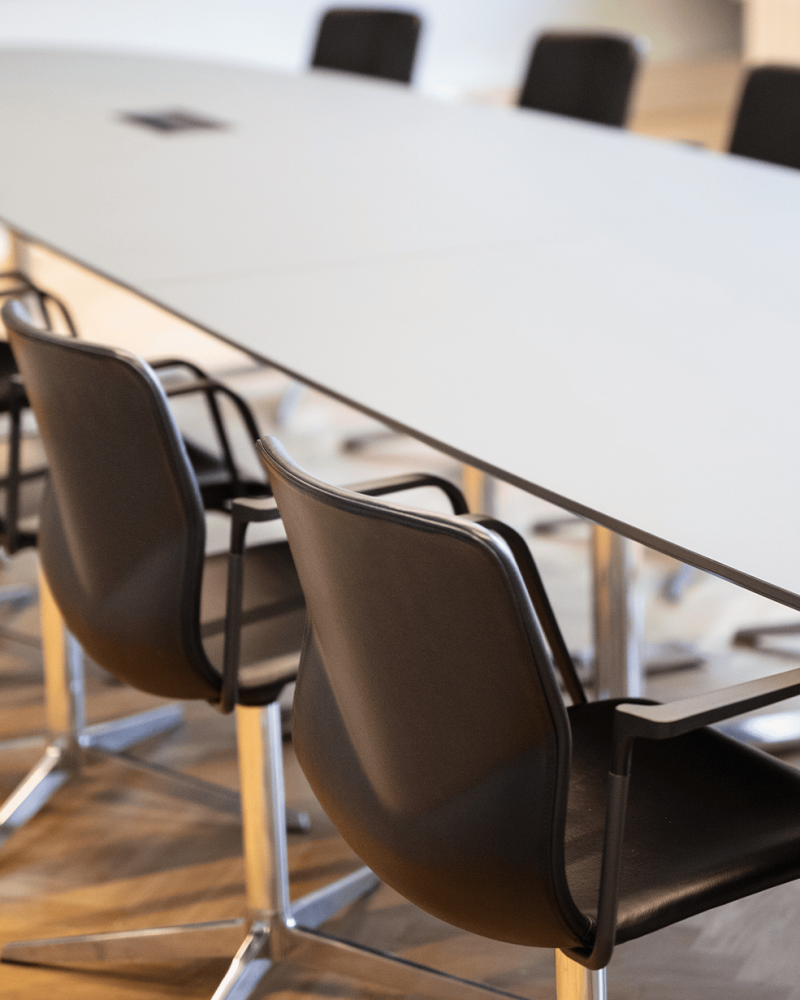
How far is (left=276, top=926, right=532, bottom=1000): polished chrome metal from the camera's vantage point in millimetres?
1750

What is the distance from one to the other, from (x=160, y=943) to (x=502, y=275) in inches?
47.3

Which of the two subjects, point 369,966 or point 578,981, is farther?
point 369,966

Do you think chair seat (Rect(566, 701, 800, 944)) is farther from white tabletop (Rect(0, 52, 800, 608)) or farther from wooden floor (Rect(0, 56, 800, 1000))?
wooden floor (Rect(0, 56, 800, 1000))

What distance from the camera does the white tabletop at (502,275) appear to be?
4.82 feet

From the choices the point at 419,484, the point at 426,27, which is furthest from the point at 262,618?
the point at 426,27

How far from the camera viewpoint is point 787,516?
1.31 m

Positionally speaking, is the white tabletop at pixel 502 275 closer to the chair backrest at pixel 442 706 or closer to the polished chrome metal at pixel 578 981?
the chair backrest at pixel 442 706

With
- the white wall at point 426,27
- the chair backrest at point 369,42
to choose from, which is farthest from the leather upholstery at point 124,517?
the white wall at point 426,27

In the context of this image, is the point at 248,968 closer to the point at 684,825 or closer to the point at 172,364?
the point at 684,825

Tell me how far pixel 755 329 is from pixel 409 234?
2.78 ft

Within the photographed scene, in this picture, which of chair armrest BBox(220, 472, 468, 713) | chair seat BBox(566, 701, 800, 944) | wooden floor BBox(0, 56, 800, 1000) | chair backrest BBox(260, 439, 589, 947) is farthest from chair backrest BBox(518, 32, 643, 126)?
chair backrest BBox(260, 439, 589, 947)

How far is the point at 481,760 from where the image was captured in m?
1.14

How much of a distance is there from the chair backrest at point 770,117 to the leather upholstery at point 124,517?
82.2 inches

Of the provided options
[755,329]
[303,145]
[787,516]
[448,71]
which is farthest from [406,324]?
[448,71]
